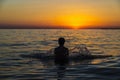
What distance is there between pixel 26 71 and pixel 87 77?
3463mm

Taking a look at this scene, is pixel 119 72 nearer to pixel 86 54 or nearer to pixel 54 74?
pixel 54 74

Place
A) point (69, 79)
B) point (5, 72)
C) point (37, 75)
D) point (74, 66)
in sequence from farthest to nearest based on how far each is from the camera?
point (74, 66), point (5, 72), point (37, 75), point (69, 79)

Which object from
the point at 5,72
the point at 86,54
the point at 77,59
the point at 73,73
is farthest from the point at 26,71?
→ the point at 86,54

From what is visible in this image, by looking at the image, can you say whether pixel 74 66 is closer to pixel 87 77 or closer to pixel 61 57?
pixel 61 57

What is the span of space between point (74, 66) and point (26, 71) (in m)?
3.37

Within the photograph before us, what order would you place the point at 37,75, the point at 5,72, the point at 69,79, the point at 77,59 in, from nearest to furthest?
1. the point at 69,79
2. the point at 37,75
3. the point at 5,72
4. the point at 77,59

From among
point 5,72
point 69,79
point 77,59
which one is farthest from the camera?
point 77,59

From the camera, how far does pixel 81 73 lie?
1403 centimetres

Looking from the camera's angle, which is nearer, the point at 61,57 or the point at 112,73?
the point at 112,73

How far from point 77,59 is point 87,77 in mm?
6962

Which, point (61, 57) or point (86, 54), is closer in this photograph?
point (61, 57)

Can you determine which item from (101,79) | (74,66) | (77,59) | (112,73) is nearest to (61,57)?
(74,66)

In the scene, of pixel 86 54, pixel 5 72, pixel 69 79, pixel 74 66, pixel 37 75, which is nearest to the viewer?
pixel 69 79

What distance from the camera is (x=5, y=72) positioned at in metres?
14.3
